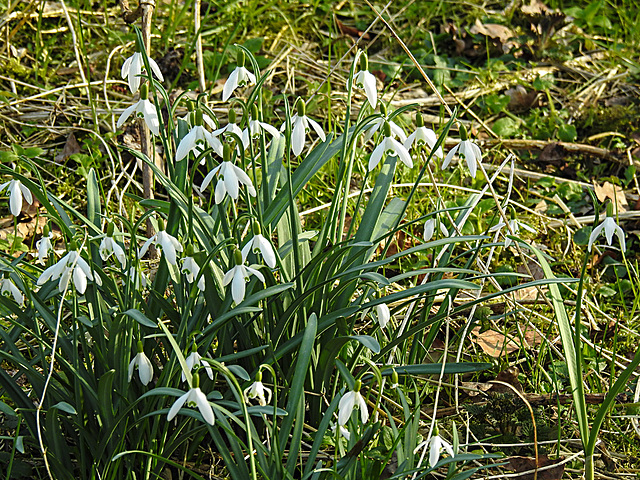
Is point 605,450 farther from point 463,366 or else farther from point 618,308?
point 618,308

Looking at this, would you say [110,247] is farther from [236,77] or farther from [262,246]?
[236,77]

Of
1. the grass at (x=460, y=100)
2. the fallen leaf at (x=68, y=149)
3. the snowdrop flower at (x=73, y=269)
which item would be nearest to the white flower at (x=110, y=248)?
the snowdrop flower at (x=73, y=269)

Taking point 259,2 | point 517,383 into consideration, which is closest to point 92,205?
point 517,383

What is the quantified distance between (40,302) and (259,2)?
3.03 metres

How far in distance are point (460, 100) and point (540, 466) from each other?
236cm

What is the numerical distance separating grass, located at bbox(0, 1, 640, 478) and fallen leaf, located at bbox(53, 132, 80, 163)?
1.9 inches

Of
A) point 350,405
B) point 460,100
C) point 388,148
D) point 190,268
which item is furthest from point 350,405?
point 460,100

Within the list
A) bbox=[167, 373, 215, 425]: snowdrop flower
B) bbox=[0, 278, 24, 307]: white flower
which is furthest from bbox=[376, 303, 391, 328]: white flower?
bbox=[0, 278, 24, 307]: white flower

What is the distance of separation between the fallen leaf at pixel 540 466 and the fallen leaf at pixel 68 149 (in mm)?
2260

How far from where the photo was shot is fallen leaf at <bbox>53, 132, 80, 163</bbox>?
305 cm

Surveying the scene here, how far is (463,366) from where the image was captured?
63.8 inches

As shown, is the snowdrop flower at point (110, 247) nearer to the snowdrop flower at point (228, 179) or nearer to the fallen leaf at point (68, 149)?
the snowdrop flower at point (228, 179)

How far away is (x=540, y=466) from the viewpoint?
Answer: 5.52ft

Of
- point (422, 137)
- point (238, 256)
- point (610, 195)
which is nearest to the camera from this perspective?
point (238, 256)
